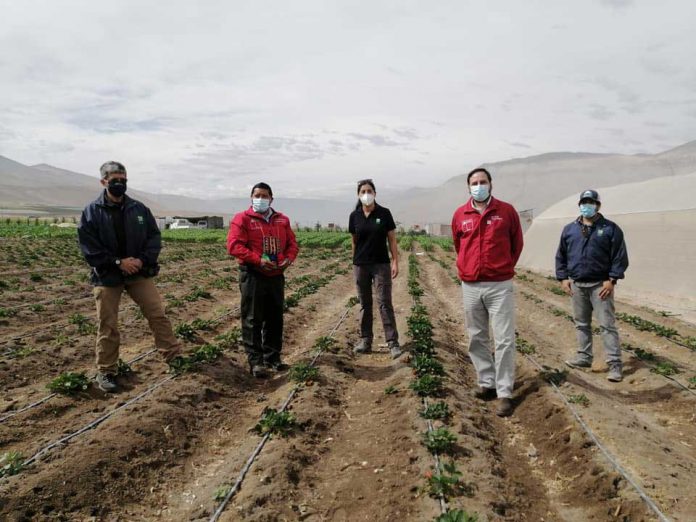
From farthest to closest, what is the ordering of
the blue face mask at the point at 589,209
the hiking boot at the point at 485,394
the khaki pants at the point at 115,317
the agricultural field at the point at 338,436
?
the blue face mask at the point at 589,209
the hiking boot at the point at 485,394
the khaki pants at the point at 115,317
the agricultural field at the point at 338,436

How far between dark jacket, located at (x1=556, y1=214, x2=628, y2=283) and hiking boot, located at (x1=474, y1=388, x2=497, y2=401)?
2100mm

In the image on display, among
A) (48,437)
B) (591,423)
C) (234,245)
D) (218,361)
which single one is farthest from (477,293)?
(48,437)

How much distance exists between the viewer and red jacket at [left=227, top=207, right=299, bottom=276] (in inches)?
234

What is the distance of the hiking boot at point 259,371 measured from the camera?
20.7 feet

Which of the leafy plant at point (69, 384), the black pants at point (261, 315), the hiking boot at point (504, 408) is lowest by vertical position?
the hiking boot at point (504, 408)

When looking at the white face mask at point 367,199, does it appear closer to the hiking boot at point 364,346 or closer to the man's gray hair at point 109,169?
the hiking boot at point 364,346

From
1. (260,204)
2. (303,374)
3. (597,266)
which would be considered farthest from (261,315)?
(597,266)

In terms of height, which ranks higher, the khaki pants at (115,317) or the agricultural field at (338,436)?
the khaki pants at (115,317)

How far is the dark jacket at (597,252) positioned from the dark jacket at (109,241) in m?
5.39

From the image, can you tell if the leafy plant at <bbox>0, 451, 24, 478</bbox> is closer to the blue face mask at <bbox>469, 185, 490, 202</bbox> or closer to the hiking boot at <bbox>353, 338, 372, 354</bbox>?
the hiking boot at <bbox>353, 338, 372, 354</bbox>

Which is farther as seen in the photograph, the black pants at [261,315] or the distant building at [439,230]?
the distant building at [439,230]

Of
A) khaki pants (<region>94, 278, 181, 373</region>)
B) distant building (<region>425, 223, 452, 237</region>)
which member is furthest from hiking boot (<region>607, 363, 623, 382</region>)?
distant building (<region>425, 223, 452, 237</region>)

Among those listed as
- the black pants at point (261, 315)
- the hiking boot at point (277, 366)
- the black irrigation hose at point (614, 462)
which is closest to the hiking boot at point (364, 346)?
the hiking boot at point (277, 366)

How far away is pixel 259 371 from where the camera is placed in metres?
6.32
